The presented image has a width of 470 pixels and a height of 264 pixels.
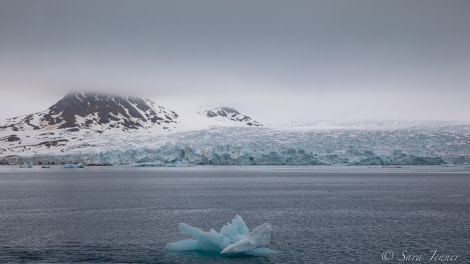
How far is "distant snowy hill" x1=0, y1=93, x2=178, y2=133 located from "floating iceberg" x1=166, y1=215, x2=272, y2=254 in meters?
123

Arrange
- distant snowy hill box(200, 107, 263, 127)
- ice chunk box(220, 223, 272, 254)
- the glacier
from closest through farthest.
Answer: ice chunk box(220, 223, 272, 254), the glacier, distant snowy hill box(200, 107, 263, 127)

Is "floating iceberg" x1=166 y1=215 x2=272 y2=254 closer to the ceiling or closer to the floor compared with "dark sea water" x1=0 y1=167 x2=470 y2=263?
closer to the ceiling

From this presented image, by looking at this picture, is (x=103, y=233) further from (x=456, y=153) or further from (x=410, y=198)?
(x=456, y=153)

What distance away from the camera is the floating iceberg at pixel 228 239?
33.3ft

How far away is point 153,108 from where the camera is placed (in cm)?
17050

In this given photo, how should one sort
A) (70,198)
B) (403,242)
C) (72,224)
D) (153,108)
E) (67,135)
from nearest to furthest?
(403,242)
(72,224)
(70,198)
(67,135)
(153,108)

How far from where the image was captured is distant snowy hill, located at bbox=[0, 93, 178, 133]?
134 meters

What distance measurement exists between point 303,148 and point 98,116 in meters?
105

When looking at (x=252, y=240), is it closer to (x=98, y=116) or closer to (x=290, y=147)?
(x=290, y=147)

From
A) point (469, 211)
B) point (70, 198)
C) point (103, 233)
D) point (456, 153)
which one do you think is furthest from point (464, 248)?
point (456, 153)

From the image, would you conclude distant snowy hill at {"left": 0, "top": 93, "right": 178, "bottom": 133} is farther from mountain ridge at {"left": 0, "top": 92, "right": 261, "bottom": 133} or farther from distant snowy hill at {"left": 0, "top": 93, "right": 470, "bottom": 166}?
distant snowy hill at {"left": 0, "top": 93, "right": 470, "bottom": 166}

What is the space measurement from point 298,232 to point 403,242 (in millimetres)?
2923

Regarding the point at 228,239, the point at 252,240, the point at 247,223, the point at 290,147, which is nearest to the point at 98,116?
the point at 290,147

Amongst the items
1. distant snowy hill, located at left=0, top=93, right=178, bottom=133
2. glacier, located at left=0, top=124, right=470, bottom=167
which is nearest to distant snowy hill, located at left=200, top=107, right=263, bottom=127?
distant snowy hill, located at left=0, top=93, right=178, bottom=133
